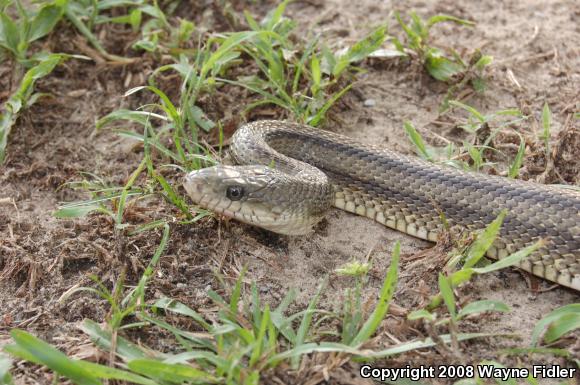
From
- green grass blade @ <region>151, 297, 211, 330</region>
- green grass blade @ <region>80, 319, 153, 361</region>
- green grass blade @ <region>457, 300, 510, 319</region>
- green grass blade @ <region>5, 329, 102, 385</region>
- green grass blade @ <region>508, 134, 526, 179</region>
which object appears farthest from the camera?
green grass blade @ <region>508, 134, 526, 179</region>

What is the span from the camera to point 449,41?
6.73 m

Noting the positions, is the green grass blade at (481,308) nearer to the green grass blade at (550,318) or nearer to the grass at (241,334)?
the grass at (241,334)

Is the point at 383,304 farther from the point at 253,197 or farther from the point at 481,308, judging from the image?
the point at 253,197

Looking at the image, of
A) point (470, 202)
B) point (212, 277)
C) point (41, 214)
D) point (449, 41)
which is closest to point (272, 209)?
point (212, 277)

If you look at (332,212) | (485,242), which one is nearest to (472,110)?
(332,212)

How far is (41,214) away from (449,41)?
13.2 feet

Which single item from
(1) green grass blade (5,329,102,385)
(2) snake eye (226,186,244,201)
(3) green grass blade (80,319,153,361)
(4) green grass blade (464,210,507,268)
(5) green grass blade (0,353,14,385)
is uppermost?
(4) green grass blade (464,210,507,268)

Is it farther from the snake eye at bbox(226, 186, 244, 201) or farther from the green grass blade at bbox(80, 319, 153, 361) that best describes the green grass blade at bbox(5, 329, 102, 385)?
the snake eye at bbox(226, 186, 244, 201)

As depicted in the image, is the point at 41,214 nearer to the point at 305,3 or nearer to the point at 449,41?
the point at 305,3

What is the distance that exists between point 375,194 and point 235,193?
1.17m

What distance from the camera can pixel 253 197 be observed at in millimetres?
4652

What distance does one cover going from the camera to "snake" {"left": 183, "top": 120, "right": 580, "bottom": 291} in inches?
182

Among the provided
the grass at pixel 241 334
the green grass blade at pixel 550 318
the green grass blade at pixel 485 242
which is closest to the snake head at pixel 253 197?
the grass at pixel 241 334

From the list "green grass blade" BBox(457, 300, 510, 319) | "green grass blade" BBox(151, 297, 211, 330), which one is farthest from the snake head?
"green grass blade" BBox(457, 300, 510, 319)
